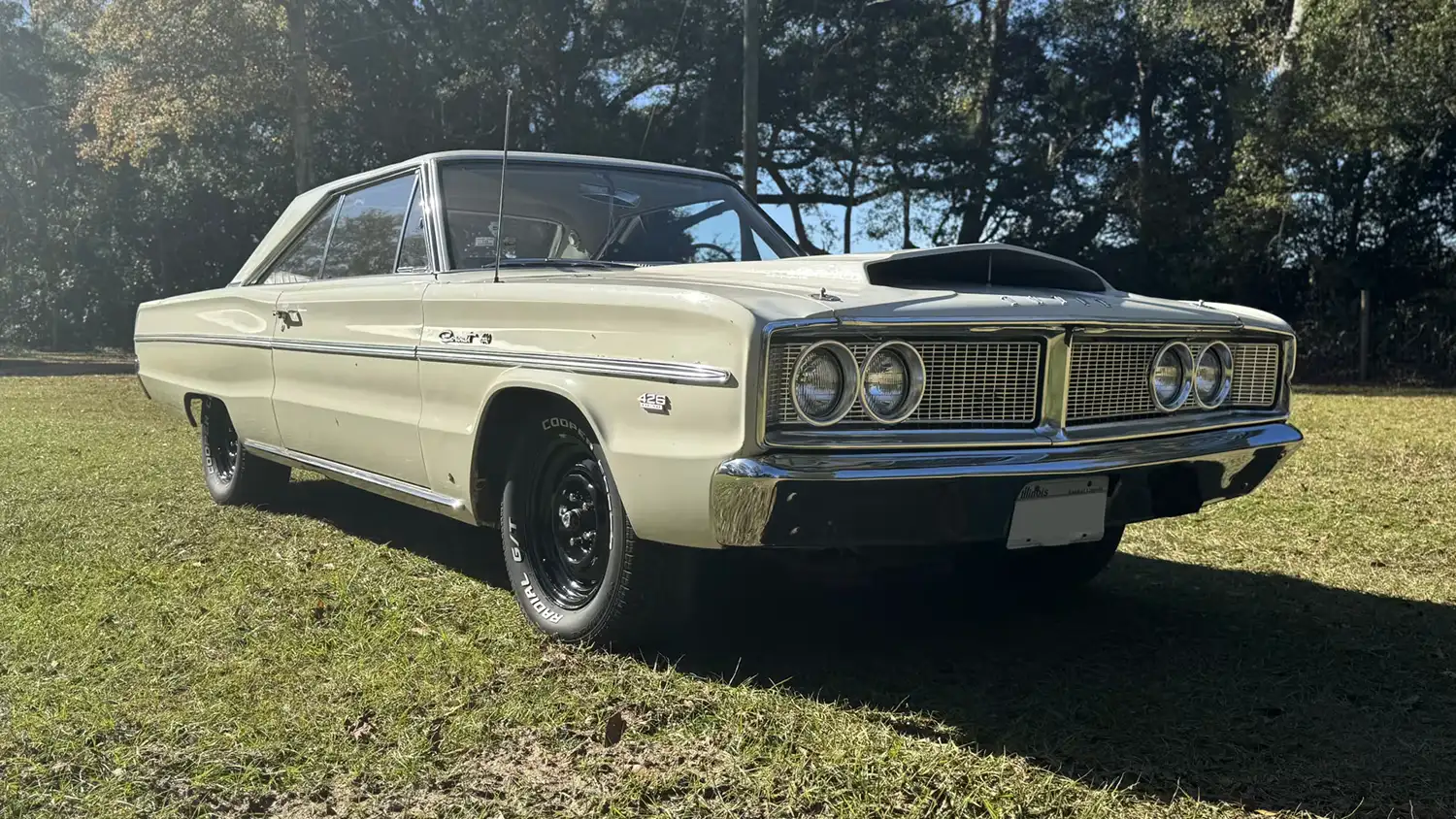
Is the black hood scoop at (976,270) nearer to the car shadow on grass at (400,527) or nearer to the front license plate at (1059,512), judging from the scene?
the front license plate at (1059,512)

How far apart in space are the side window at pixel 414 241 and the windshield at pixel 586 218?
126 mm

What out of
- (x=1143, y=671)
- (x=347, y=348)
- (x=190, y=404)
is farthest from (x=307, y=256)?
(x=1143, y=671)

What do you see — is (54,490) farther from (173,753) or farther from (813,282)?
(813,282)

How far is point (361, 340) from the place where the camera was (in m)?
4.22

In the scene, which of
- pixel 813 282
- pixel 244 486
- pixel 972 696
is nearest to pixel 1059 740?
pixel 972 696

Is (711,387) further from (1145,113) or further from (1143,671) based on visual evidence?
(1145,113)

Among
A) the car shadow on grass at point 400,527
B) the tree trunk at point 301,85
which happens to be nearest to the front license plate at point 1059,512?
the car shadow on grass at point 400,527

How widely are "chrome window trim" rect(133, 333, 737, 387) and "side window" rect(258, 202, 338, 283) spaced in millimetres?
384

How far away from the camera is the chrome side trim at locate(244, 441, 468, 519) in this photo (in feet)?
12.6

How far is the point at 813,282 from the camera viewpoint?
3.13 m

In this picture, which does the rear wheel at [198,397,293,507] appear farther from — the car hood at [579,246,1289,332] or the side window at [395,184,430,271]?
the car hood at [579,246,1289,332]

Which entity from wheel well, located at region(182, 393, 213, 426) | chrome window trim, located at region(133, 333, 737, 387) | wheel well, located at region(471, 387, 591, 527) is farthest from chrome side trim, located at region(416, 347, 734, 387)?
wheel well, located at region(182, 393, 213, 426)

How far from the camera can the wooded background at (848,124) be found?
16312mm

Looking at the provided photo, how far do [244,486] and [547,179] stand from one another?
8.01ft
